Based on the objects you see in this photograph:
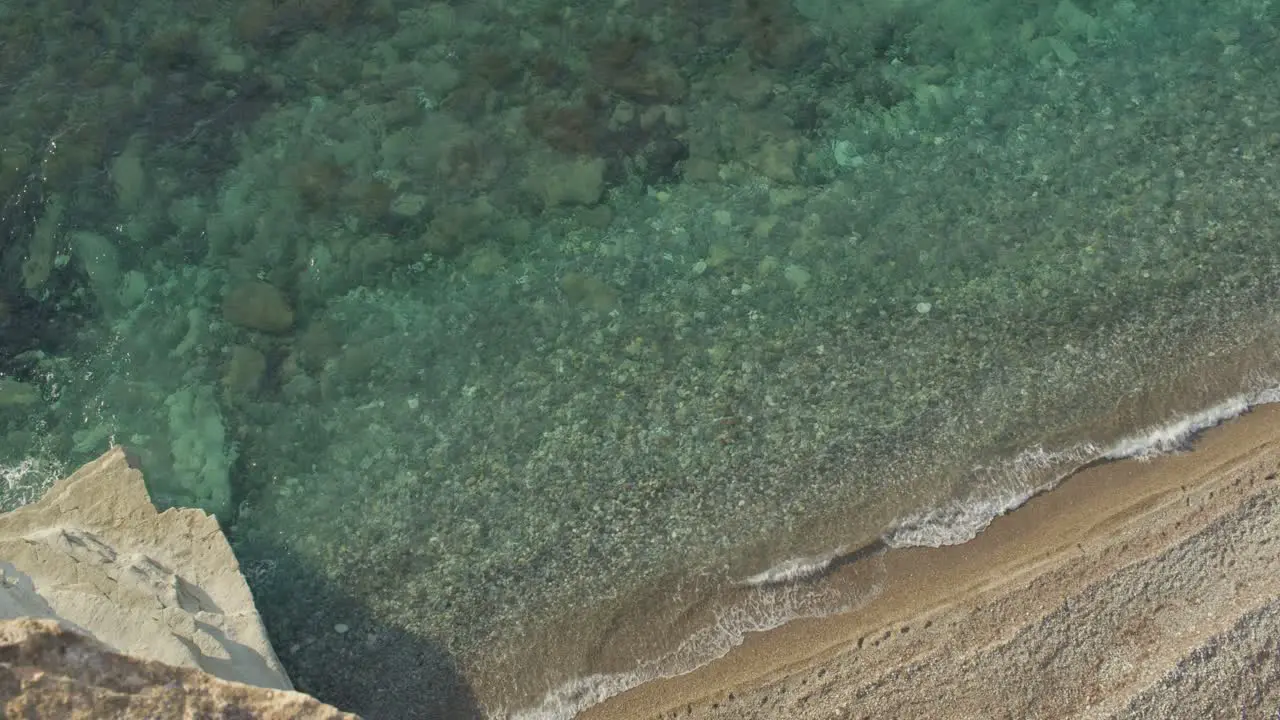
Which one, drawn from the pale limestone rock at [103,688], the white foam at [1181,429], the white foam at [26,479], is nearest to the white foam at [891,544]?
the white foam at [1181,429]

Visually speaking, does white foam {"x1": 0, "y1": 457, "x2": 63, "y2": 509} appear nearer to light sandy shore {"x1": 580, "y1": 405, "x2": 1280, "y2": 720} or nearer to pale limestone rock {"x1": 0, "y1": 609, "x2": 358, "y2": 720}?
pale limestone rock {"x1": 0, "y1": 609, "x2": 358, "y2": 720}

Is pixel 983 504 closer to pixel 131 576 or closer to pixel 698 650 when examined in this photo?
pixel 698 650

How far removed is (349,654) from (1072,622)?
4263 mm

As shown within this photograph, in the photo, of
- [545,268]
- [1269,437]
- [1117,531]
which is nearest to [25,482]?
[545,268]

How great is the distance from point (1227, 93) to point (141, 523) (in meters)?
7.81

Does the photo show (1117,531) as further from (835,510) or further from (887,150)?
(887,150)

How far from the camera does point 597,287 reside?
7.14 metres

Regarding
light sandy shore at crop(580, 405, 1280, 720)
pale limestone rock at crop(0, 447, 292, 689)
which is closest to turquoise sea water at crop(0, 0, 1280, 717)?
light sandy shore at crop(580, 405, 1280, 720)

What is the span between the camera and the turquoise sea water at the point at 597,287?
21.4ft

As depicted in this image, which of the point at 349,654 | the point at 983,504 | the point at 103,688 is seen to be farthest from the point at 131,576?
the point at 983,504

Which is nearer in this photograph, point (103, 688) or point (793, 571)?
point (103, 688)

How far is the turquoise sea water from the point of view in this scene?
6.51 metres

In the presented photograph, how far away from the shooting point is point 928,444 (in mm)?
6633

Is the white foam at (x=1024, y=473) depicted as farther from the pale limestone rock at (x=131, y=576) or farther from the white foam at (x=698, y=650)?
the pale limestone rock at (x=131, y=576)
